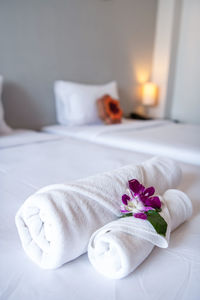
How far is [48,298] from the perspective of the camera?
0.49 meters

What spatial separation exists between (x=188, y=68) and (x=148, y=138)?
2179mm

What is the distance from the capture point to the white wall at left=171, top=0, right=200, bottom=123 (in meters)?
3.43

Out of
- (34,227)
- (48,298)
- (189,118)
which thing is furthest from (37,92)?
(189,118)

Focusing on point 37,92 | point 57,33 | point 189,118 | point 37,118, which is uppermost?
point 57,33

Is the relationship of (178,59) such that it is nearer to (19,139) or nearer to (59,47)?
(59,47)

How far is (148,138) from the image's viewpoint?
1.95 metres

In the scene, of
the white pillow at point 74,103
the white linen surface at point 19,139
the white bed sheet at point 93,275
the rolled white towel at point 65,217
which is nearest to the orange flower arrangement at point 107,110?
the white pillow at point 74,103

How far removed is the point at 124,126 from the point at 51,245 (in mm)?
1901

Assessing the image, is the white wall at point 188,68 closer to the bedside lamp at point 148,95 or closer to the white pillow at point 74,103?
the bedside lamp at point 148,95

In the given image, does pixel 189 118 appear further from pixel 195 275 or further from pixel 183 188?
pixel 195 275

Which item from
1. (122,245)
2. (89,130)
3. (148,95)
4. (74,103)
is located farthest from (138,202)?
(148,95)

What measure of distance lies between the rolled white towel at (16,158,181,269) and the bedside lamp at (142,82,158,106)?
3031 millimetres

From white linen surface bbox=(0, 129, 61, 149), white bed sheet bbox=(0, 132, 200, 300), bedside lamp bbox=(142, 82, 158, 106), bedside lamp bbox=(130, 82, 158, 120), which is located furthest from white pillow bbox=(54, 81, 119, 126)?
white bed sheet bbox=(0, 132, 200, 300)

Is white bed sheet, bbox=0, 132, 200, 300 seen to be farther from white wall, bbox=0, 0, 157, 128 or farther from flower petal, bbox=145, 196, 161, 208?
white wall, bbox=0, 0, 157, 128
